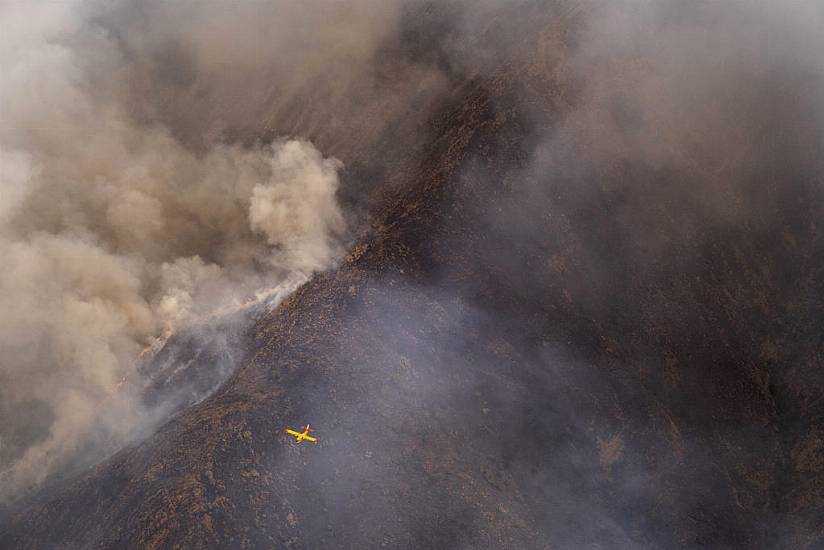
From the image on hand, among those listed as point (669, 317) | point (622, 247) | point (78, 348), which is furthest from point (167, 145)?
point (669, 317)

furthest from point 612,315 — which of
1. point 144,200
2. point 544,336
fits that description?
point 144,200

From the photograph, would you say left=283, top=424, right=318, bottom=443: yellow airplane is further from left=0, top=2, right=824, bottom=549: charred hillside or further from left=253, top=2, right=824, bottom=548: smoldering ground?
left=253, top=2, right=824, bottom=548: smoldering ground

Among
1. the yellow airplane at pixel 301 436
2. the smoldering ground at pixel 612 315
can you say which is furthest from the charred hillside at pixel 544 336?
the yellow airplane at pixel 301 436

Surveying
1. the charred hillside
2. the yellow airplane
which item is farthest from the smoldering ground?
the yellow airplane

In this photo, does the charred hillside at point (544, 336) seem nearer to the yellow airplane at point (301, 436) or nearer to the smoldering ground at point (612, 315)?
the smoldering ground at point (612, 315)

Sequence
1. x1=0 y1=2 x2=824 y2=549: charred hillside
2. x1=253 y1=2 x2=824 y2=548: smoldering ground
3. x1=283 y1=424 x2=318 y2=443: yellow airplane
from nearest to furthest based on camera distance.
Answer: x1=0 y1=2 x2=824 y2=549: charred hillside < x1=283 y1=424 x2=318 y2=443: yellow airplane < x1=253 y1=2 x2=824 y2=548: smoldering ground

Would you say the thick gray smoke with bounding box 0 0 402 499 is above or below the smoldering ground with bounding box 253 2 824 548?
above

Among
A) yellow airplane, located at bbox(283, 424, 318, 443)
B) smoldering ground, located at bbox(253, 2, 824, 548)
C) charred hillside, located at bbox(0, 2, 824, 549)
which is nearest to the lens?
charred hillside, located at bbox(0, 2, 824, 549)

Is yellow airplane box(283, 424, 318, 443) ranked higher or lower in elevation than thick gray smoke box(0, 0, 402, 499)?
lower

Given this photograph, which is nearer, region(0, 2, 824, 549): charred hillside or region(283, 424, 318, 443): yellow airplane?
region(0, 2, 824, 549): charred hillside
